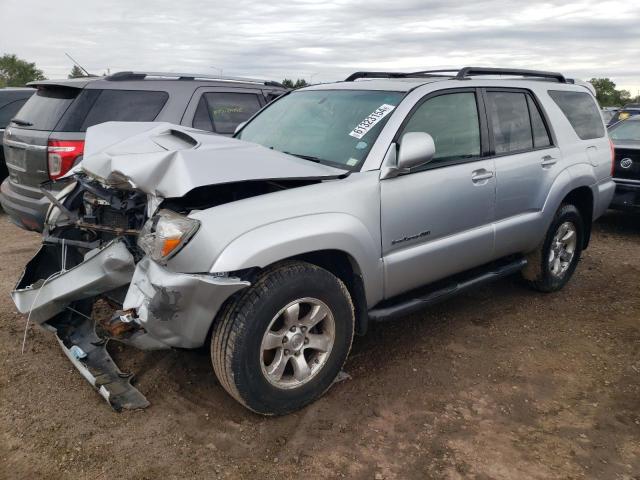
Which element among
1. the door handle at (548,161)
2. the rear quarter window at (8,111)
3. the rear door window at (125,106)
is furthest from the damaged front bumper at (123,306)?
the rear quarter window at (8,111)

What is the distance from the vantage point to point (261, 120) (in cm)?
434

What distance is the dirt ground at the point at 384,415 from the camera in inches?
105

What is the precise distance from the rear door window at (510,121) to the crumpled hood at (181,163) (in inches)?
60.9

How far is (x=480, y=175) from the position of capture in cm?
385

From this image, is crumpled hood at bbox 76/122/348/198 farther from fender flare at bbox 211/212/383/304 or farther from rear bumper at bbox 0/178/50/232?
rear bumper at bbox 0/178/50/232

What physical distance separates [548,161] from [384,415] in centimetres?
261

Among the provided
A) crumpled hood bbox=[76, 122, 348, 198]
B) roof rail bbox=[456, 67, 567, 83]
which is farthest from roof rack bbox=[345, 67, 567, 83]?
crumpled hood bbox=[76, 122, 348, 198]

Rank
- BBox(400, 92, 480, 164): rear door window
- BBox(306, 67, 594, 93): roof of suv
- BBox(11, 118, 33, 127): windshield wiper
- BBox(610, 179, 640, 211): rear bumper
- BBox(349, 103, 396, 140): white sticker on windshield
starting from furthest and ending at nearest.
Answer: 1. BBox(610, 179, 640, 211): rear bumper
2. BBox(11, 118, 33, 127): windshield wiper
3. BBox(306, 67, 594, 93): roof of suv
4. BBox(400, 92, 480, 164): rear door window
5. BBox(349, 103, 396, 140): white sticker on windshield

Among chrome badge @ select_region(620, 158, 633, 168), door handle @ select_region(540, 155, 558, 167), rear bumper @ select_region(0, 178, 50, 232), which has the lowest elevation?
chrome badge @ select_region(620, 158, 633, 168)

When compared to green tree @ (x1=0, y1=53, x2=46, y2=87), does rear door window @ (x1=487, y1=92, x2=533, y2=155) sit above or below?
below

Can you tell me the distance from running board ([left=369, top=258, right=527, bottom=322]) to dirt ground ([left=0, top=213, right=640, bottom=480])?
0.41 metres

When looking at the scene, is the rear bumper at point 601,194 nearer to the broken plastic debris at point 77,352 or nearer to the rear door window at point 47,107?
the broken plastic debris at point 77,352

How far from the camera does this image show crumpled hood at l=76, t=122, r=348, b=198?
2740 mm

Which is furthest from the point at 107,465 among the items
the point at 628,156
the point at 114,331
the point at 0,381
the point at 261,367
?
the point at 628,156
